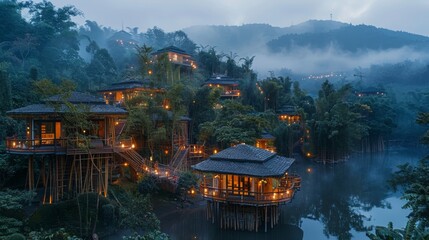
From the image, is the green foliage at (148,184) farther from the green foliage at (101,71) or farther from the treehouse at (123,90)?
the green foliage at (101,71)

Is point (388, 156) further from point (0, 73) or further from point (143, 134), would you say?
point (0, 73)

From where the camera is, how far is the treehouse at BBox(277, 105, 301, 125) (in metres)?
68.8

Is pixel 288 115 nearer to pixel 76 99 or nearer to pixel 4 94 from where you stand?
pixel 4 94

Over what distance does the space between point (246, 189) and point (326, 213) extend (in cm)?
1055

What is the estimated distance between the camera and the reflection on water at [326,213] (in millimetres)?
26445

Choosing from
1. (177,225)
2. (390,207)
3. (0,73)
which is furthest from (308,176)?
(0,73)

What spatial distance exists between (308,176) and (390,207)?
14.6 m

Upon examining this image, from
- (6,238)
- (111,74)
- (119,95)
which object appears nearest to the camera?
(6,238)

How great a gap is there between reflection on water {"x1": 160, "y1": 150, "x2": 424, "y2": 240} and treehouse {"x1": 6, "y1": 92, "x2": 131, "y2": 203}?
6.88 m

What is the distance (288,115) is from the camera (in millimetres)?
69812

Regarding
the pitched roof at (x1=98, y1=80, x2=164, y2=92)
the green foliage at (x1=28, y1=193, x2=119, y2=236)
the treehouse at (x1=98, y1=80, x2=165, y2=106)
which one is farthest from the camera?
the pitched roof at (x1=98, y1=80, x2=164, y2=92)

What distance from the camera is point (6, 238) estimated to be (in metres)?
18.2

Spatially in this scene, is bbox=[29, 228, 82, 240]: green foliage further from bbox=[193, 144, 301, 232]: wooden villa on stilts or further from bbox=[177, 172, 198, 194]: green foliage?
bbox=[177, 172, 198, 194]: green foliage

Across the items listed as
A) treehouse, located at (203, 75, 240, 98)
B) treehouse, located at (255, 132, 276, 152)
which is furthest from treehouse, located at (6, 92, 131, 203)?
treehouse, located at (203, 75, 240, 98)
